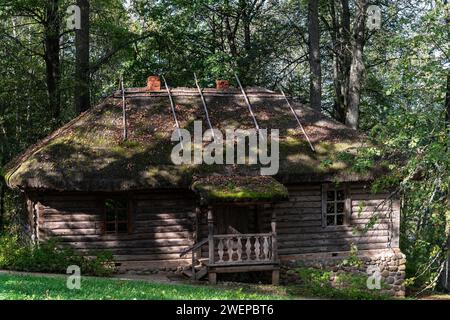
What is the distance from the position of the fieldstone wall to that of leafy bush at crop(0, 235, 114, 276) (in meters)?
6.18

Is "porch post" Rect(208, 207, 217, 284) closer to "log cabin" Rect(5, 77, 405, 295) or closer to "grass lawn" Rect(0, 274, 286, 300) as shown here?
"log cabin" Rect(5, 77, 405, 295)

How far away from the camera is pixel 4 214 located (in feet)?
92.3

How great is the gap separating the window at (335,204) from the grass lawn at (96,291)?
6.38m

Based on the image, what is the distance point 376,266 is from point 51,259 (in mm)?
10700

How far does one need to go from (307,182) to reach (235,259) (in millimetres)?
3440

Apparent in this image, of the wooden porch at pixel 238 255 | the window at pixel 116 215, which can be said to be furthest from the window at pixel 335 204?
the window at pixel 116 215

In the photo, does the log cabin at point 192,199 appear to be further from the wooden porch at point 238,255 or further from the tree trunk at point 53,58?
the tree trunk at point 53,58

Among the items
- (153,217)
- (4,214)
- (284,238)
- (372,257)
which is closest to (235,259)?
(284,238)

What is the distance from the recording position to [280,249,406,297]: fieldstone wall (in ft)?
64.8

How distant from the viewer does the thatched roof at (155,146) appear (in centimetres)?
1794

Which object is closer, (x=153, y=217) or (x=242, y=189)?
(x=242, y=189)

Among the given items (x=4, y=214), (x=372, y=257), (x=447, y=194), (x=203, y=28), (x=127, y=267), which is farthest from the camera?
(x=203, y=28)

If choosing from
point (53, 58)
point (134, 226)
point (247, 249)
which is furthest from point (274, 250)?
point (53, 58)
